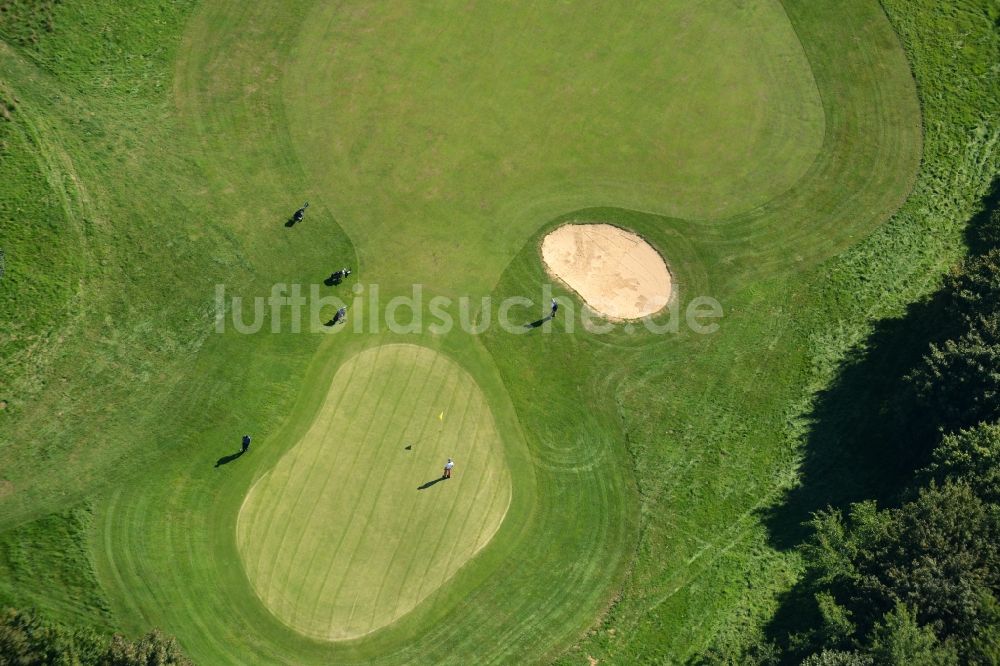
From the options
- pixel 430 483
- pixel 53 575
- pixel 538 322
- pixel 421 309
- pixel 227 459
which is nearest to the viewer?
pixel 53 575

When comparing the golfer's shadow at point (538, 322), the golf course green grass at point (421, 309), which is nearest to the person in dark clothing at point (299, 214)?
the golf course green grass at point (421, 309)

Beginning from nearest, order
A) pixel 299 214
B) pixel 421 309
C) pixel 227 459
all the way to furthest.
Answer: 1. pixel 227 459
2. pixel 421 309
3. pixel 299 214

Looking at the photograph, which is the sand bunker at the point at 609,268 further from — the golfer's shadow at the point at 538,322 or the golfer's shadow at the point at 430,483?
the golfer's shadow at the point at 430,483

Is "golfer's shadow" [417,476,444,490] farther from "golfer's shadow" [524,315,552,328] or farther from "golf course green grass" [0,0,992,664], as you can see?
"golfer's shadow" [524,315,552,328]

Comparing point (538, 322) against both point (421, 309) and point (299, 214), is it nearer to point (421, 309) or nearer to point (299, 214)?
point (421, 309)

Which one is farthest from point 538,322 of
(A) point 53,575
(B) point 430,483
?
(A) point 53,575

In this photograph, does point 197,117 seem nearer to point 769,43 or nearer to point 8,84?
point 8,84
